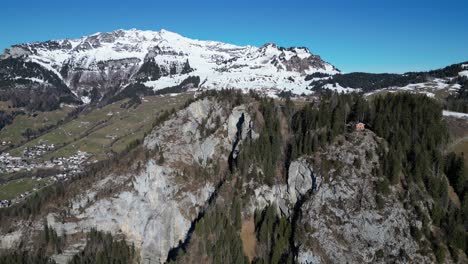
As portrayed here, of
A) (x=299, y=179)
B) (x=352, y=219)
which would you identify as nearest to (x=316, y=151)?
(x=299, y=179)

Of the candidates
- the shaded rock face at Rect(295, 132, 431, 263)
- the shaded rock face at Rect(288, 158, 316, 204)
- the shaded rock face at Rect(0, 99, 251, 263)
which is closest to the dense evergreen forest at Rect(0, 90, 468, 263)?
the shaded rock face at Rect(295, 132, 431, 263)

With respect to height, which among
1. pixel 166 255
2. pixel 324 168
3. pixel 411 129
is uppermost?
pixel 411 129

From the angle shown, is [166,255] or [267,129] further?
[267,129]

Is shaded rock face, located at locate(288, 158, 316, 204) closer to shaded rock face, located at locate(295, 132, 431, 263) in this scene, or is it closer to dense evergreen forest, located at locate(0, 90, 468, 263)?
shaded rock face, located at locate(295, 132, 431, 263)

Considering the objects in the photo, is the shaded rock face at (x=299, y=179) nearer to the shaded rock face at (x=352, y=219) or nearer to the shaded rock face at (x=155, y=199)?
the shaded rock face at (x=352, y=219)

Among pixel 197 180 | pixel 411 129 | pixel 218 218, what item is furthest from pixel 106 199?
pixel 411 129

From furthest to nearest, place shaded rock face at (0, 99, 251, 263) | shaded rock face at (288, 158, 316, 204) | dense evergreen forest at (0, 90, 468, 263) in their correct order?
shaded rock face at (0, 99, 251, 263), shaded rock face at (288, 158, 316, 204), dense evergreen forest at (0, 90, 468, 263)

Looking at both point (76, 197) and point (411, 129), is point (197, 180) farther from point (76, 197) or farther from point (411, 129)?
point (411, 129)
